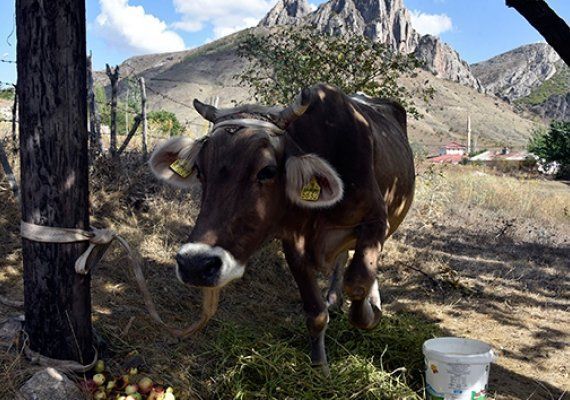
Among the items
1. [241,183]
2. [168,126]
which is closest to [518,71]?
[168,126]

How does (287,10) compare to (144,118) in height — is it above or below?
above

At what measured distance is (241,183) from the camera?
3105 mm

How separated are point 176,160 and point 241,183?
2.16 ft

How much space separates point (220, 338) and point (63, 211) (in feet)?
5.42

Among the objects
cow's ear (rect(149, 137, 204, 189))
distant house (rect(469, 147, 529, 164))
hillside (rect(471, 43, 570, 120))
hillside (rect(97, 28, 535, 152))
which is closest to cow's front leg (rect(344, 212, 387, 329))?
cow's ear (rect(149, 137, 204, 189))

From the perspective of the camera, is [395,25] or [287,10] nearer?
[395,25]

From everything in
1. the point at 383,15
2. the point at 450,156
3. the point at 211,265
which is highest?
the point at 383,15

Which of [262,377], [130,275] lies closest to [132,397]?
[262,377]

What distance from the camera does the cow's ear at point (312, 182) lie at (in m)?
3.28

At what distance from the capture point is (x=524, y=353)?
4977mm

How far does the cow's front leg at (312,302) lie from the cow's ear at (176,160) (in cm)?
90

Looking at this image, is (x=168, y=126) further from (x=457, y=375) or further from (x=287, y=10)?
(x=287, y=10)

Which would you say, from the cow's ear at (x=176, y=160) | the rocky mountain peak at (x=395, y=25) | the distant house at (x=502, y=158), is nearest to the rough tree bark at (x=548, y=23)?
the cow's ear at (x=176, y=160)

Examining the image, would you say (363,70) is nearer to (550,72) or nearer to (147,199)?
(147,199)
